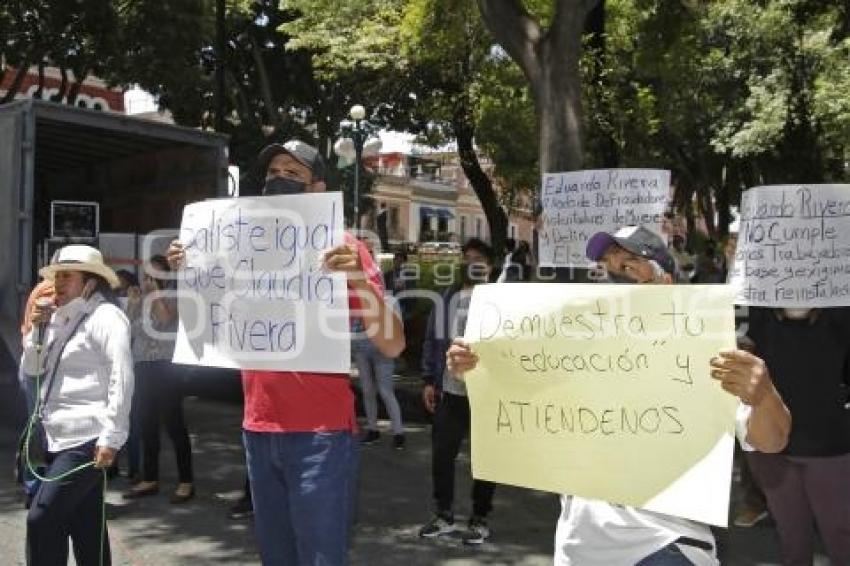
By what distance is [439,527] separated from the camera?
5.91 metres

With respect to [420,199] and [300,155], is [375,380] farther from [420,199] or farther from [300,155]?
[420,199]

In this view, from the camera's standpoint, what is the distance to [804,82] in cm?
2272

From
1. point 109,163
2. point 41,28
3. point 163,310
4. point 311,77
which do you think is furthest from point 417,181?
point 163,310

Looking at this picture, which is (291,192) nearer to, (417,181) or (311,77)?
(311,77)

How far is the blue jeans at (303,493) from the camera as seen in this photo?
309 centimetres

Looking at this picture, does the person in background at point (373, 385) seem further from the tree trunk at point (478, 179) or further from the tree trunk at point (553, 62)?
the tree trunk at point (478, 179)

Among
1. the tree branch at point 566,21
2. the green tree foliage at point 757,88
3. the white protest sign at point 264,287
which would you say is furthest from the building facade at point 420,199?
the white protest sign at point 264,287

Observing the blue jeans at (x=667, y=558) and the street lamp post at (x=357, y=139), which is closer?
the blue jeans at (x=667, y=558)

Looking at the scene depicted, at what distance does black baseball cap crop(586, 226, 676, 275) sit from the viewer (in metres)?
2.74

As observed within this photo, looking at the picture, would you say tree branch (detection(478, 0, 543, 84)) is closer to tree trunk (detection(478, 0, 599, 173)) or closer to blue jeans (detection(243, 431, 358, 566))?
tree trunk (detection(478, 0, 599, 173))

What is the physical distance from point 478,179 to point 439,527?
50.6ft

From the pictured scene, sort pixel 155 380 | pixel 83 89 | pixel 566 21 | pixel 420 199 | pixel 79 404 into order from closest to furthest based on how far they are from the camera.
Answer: pixel 79 404 < pixel 155 380 < pixel 566 21 < pixel 83 89 < pixel 420 199

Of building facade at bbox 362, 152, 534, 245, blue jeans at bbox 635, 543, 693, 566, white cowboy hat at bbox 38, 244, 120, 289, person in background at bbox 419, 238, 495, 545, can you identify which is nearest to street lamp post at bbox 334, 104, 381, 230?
person in background at bbox 419, 238, 495, 545

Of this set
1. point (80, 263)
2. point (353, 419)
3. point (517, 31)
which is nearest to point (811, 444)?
point (353, 419)
